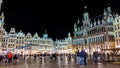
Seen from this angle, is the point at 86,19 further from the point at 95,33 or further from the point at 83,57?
the point at 83,57

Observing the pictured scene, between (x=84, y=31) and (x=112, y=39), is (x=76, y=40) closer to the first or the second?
(x=84, y=31)

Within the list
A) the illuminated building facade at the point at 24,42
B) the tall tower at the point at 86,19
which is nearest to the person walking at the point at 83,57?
the tall tower at the point at 86,19

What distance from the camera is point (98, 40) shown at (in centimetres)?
8419

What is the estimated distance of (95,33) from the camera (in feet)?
284

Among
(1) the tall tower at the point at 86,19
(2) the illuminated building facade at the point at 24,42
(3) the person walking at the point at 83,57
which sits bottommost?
(3) the person walking at the point at 83,57

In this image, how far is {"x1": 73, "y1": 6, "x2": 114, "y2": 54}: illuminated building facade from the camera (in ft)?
260

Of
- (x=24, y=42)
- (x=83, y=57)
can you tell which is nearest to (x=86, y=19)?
(x=24, y=42)

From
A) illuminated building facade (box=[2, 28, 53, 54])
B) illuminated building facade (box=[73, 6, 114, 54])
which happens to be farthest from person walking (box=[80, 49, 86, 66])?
illuminated building facade (box=[2, 28, 53, 54])

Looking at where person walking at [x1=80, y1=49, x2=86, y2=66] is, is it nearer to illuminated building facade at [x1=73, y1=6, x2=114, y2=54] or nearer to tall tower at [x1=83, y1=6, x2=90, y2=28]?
illuminated building facade at [x1=73, y1=6, x2=114, y2=54]

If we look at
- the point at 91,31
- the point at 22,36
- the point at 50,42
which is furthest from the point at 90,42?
the point at 50,42

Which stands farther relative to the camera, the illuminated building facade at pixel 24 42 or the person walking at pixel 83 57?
the illuminated building facade at pixel 24 42

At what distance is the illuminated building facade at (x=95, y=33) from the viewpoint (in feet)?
260

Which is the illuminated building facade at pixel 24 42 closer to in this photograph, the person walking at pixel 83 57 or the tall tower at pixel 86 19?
the tall tower at pixel 86 19

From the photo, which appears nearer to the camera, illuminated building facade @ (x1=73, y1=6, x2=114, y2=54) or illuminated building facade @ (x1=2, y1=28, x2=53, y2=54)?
illuminated building facade @ (x1=73, y1=6, x2=114, y2=54)
